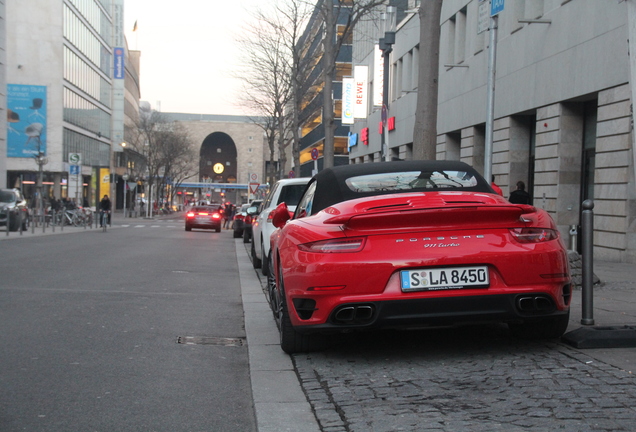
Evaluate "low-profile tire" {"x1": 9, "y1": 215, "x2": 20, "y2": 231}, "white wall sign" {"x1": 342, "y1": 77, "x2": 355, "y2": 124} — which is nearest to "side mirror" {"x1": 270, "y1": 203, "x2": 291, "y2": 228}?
"low-profile tire" {"x1": 9, "y1": 215, "x2": 20, "y2": 231}

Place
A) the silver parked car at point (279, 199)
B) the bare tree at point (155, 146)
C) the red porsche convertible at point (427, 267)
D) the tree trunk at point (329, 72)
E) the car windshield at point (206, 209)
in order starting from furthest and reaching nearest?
the bare tree at point (155, 146)
the car windshield at point (206, 209)
the tree trunk at point (329, 72)
the silver parked car at point (279, 199)
the red porsche convertible at point (427, 267)

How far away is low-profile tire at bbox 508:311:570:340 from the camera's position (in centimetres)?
593

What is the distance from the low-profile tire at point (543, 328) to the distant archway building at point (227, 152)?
14546 centimetres

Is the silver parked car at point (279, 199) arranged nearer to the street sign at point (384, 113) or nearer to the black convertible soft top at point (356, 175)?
the street sign at point (384, 113)

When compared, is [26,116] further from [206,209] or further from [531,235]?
Result: [531,235]

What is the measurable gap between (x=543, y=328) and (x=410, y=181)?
5.18 ft

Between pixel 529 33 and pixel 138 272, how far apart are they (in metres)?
13.8

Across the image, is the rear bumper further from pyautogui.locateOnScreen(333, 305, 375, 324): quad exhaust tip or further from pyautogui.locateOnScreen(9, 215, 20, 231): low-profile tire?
pyautogui.locateOnScreen(9, 215, 20, 231): low-profile tire

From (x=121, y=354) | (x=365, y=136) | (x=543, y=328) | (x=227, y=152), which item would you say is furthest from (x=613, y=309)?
(x=227, y=152)

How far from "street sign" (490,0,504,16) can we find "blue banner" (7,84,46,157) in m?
52.4

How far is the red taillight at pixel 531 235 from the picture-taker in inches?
212

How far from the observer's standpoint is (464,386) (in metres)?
4.70

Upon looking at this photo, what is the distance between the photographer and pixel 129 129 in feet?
319

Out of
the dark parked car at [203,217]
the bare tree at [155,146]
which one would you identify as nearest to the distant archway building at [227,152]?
the bare tree at [155,146]
